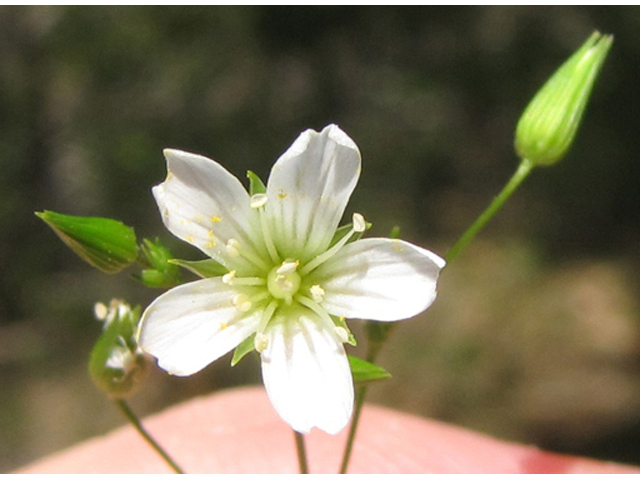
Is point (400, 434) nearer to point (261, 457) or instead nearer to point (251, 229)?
point (261, 457)

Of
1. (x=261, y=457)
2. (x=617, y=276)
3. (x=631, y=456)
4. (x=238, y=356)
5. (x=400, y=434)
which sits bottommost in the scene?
(x=238, y=356)

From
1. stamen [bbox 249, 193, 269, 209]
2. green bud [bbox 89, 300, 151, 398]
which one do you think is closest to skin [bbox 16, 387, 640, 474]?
green bud [bbox 89, 300, 151, 398]

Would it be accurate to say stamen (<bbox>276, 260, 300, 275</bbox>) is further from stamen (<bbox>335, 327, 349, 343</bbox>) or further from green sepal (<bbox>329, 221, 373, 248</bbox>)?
stamen (<bbox>335, 327, 349, 343</bbox>)

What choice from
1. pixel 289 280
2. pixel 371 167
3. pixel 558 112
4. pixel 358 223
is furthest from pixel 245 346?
pixel 371 167

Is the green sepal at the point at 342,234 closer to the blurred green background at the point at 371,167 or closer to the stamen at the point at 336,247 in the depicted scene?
the stamen at the point at 336,247

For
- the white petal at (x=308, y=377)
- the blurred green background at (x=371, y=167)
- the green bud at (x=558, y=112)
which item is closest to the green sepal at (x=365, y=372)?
the white petal at (x=308, y=377)

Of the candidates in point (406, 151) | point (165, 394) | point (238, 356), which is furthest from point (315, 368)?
point (406, 151)
